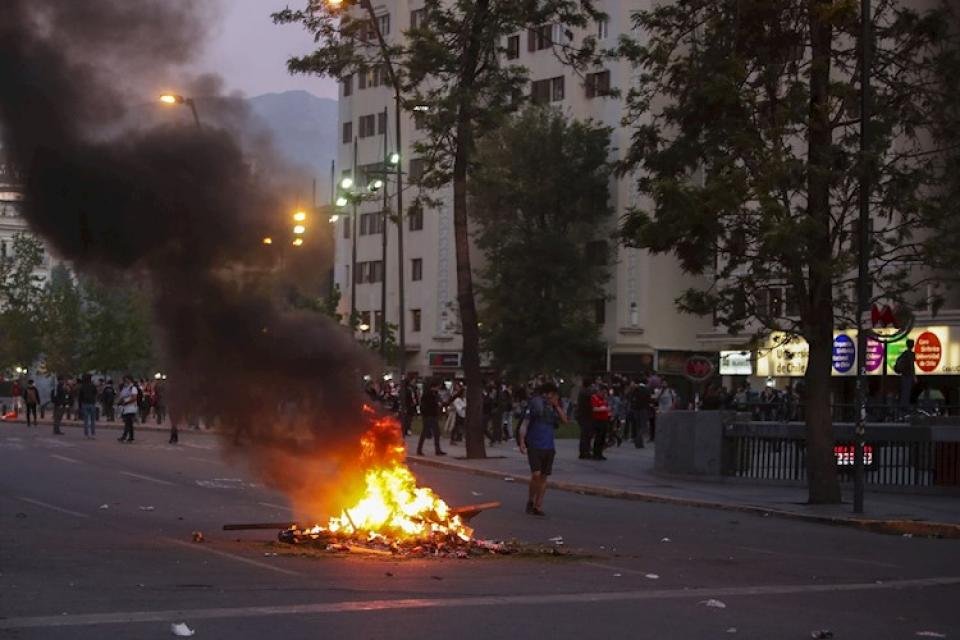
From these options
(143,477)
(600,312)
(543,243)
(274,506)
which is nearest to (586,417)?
(143,477)

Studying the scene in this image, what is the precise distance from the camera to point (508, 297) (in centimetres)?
6731

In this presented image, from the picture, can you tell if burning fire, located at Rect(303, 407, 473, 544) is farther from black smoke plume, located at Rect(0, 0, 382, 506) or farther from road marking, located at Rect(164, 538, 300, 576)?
road marking, located at Rect(164, 538, 300, 576)

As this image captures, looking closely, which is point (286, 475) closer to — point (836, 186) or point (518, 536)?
point (518, 536)

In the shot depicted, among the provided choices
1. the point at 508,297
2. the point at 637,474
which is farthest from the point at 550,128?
the point at 637,474

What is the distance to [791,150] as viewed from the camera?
22156 millimetres

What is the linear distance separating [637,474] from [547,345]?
121 feet

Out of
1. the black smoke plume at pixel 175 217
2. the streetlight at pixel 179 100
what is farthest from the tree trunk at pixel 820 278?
the streetlight at pixel 179 100

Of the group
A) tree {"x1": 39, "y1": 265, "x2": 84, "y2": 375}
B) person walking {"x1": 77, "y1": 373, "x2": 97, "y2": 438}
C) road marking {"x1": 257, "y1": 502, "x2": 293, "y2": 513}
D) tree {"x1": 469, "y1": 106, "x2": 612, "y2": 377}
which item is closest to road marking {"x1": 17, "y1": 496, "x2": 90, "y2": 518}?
road marking {"x1": 257, "y1": 502, "x2": 293, "y2": 513}

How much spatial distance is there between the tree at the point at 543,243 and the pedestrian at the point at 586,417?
31745mm

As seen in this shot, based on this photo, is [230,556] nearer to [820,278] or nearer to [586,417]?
[820,278]

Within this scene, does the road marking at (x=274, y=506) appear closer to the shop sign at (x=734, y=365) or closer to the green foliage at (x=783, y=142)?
the green foliage at (x=783, y=142)

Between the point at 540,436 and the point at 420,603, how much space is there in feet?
29.3

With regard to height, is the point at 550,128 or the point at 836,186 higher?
the point at 550,128

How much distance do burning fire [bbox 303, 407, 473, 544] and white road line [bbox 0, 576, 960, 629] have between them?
282cm
